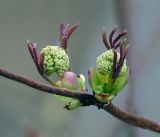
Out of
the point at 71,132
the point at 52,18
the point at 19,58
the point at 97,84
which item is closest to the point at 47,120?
the point at 71,132

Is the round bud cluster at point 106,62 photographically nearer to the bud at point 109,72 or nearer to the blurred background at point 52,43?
the bud at point 109,72

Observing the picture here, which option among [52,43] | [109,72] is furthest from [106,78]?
[52,43]

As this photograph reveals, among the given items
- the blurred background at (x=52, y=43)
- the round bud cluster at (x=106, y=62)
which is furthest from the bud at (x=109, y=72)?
the blurred background at (x=52, y=43)

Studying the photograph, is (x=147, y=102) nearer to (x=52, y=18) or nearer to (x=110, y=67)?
(x=52, y=18)

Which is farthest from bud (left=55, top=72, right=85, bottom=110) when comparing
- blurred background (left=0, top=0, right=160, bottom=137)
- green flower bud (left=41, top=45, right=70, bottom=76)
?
blurred background (left=0, top=0, right=160, bottom=137)

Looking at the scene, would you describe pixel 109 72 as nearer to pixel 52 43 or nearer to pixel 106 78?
pixel 106 78

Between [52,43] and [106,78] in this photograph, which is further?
[52,43]
